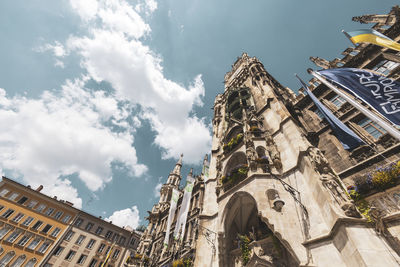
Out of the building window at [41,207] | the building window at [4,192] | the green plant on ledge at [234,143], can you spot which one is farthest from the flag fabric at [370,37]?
the building window at [4,192]

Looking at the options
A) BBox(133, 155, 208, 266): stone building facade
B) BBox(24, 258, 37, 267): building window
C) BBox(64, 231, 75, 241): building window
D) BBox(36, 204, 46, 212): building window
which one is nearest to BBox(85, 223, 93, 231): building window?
BBox(64, 231, 75, 241): building window

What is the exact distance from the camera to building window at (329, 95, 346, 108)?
17125 millimetres

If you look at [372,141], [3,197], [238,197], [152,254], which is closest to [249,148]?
[238,197]

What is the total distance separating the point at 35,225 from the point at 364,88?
54.9 m

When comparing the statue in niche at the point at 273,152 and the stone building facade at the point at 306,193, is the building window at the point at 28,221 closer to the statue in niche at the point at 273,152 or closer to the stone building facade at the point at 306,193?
the stone building facade at the point at 306,193

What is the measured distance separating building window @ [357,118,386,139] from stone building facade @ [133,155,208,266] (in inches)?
693

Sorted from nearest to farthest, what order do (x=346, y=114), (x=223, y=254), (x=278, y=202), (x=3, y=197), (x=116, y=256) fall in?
(x=278, y=202), (x=223, y=254), (x=346, y=114), (x=3, y=197), (x=116, y=256)

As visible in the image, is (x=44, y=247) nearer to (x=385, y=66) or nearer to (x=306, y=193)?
(x=306, y=193)

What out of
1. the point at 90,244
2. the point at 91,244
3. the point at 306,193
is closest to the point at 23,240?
the point at 90,244

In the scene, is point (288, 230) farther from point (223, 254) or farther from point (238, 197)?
point (223, 254)

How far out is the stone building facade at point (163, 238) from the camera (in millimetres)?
20536

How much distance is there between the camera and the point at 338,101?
17562 millimetres

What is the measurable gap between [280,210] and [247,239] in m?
4.00

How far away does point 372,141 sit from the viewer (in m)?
13.0
